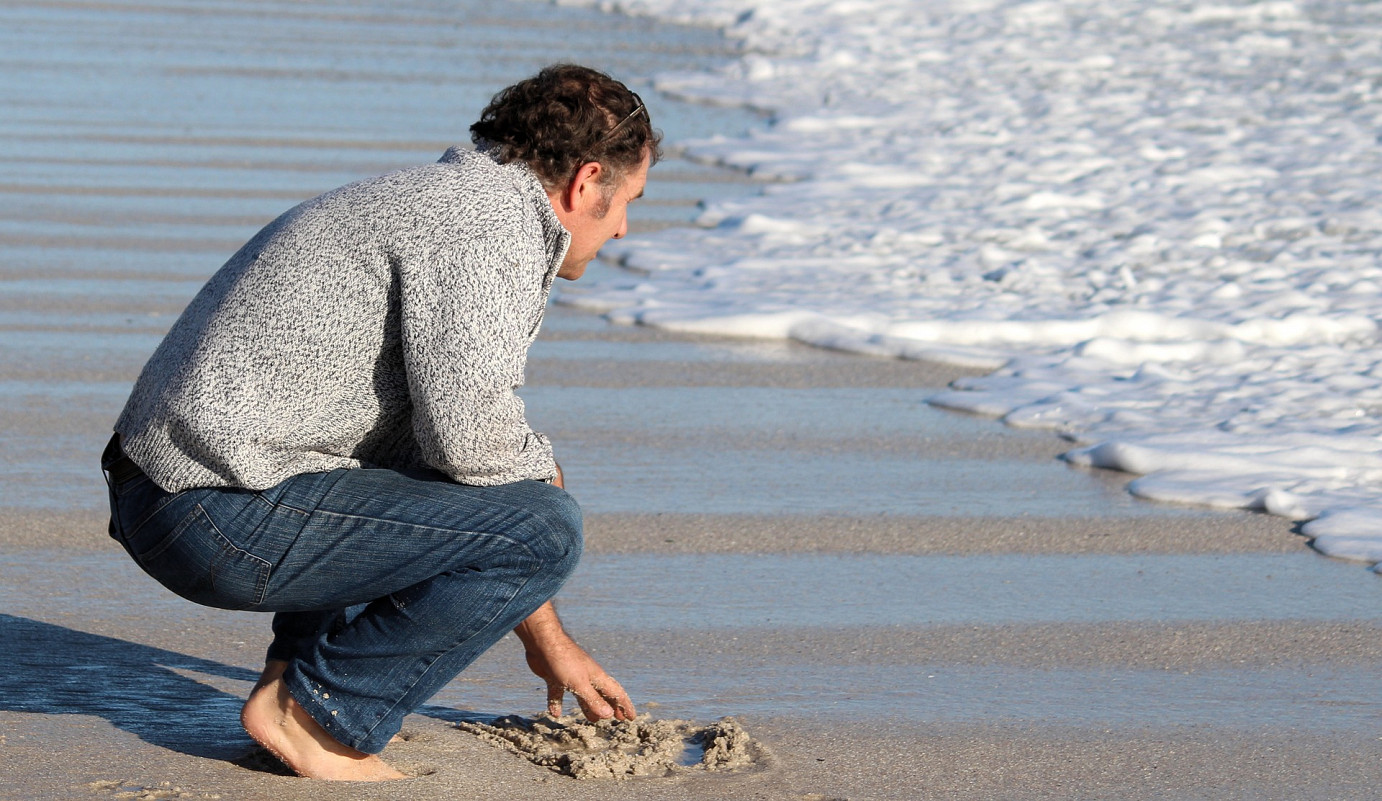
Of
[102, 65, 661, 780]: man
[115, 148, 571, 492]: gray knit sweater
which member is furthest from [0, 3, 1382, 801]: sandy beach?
[115, 148, 571, 492]: gray knit sweater

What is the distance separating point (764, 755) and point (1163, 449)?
2.30 meters

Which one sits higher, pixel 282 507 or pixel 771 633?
pixel 282 507

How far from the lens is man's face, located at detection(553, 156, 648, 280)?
2676mm

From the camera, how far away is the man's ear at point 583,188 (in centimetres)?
265

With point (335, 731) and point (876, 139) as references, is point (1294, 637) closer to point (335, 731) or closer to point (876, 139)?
point (335, 731)

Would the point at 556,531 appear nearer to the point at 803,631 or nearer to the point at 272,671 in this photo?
the point at 272,671

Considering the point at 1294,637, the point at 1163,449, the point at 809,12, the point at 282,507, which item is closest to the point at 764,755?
the point at 282,507

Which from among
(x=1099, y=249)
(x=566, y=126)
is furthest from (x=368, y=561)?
(x=1099, y=249)

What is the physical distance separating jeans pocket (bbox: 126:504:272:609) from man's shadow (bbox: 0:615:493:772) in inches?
14.8

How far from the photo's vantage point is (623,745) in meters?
2.99

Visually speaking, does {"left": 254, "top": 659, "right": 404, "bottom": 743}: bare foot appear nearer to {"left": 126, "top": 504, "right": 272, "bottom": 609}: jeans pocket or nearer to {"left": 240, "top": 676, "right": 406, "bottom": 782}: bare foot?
{"left": 240, "top": 676, "right": 406, "bottom": 782}: bare foot

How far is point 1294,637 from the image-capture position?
3.61 meters

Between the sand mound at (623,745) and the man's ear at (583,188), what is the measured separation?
954 mm

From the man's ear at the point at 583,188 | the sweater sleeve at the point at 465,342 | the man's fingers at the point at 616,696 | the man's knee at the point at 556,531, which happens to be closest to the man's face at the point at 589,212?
the man's ear at the point at 583,188
